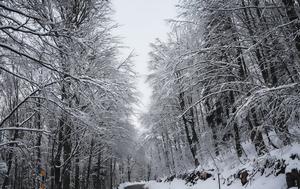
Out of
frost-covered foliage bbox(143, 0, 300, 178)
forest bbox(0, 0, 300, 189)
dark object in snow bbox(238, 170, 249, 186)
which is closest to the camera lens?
forest bbox(0, 0, 300, 189)

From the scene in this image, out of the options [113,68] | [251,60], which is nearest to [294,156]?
[251,60]

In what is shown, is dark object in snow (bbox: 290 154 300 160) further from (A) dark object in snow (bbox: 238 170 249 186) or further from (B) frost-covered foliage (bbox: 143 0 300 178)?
(A) dark object in snow (bbox: 238 170 249 186)

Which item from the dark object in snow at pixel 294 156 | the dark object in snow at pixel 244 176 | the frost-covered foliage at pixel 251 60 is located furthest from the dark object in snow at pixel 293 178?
the dark object in snow at pixel 244 176

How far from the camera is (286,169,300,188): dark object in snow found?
3.97 meters

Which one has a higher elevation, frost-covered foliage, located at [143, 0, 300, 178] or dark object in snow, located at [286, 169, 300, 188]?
frost-covered foliage, located at [143, 0, 300, 178]

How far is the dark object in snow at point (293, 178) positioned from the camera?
397 centimetres

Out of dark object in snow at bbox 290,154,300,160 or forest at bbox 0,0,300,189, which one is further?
dark object in snow at bbox 290,154,300,160

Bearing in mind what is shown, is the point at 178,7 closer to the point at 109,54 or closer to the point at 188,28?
the point at 188,28

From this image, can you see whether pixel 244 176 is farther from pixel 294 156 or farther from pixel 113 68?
pixel 113 68

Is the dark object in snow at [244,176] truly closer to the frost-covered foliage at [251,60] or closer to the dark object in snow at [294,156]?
the frost-covered foliage at [251,60]

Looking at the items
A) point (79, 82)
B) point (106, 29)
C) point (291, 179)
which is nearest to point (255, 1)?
point (291, 179)

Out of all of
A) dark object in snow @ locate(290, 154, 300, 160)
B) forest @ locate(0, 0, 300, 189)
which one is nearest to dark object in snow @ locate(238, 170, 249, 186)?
forest @ locate(0, 0, 300, 189)

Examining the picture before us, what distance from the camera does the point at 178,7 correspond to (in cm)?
519

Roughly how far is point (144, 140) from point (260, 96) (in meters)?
20.2
